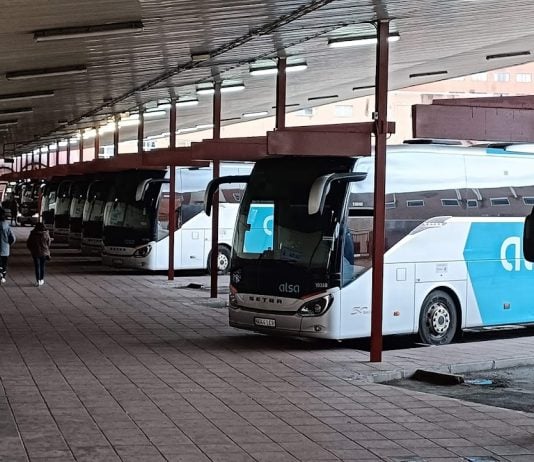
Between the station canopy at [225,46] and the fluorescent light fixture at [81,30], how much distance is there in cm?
2

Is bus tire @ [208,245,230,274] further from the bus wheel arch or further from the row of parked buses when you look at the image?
the bus wheel arch

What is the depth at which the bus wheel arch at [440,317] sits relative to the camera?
1531 centimetres

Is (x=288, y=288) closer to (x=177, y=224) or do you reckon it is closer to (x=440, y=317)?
(x=440, y=317)

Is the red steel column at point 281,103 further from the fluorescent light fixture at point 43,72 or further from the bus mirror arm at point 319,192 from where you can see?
the fluorescent light fixture at point 43,72

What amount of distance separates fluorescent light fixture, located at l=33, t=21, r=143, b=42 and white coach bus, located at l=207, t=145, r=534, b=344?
2727mm

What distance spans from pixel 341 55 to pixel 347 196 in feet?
19.5

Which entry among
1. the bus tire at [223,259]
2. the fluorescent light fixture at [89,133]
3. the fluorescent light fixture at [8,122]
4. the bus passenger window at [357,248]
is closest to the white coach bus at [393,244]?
the bus passenger window at [357,248]

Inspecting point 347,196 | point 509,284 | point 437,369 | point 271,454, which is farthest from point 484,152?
point 271,454

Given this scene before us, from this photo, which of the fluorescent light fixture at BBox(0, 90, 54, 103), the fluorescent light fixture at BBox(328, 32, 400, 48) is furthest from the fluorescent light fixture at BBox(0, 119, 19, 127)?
the fluorescent light fixture at BBox(328, 32, 400, 48)

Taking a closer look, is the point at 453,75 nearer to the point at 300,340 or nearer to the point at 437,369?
the point at 300,340

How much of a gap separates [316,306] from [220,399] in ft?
11.9

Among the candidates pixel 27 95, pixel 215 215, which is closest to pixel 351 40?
pixel 215 215

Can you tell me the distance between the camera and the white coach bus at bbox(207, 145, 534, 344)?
14.1m

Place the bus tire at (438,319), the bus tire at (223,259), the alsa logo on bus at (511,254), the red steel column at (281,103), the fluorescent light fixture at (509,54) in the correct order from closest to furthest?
the bus tire at (438,319) → the alsa logo on bus at (511,254) → the red steel column at (281,103) → the fluorescent light fixture at (509,54) → the bus tire at (223,259)
